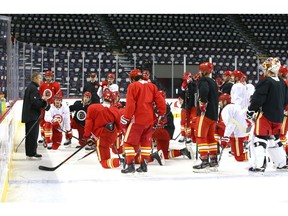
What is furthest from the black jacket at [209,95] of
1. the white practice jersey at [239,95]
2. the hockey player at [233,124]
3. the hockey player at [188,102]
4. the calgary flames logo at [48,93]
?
the calgary flames logo at [48,93]

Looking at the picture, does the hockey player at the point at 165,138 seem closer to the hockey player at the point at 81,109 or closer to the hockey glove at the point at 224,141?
the hockey glove at the point at 224,141

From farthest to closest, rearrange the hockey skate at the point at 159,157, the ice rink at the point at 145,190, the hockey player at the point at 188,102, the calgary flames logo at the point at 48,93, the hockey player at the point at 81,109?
the calgary flames logo at the point at 48,93
the hockey player at the point at 188,102
the hockey player at the point at 81,109
the hockey skate at the point at 159,157
the ice rink at the point at 145,190

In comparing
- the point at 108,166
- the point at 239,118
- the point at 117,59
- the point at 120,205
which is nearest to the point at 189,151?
the point at 239,118

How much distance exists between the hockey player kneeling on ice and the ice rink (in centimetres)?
133

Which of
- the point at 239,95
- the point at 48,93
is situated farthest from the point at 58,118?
the point at 239,95

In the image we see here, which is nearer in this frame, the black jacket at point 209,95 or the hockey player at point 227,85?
the black jacket at point 209,95

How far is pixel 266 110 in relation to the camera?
5.76 meters

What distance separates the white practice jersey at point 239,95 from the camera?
720 cm

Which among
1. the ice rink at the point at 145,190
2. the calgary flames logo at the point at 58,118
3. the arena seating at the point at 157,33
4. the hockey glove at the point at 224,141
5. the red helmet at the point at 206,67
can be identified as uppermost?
the arena seating at the point at 157,33

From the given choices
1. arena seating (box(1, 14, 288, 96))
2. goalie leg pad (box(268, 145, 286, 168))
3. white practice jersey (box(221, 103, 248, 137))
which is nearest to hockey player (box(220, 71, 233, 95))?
white practice jersey (box(221, 103, 248, 137))

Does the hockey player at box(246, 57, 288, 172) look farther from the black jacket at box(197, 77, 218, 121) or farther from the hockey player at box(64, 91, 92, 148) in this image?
the hockey player at box(64, 91, 92, 148)

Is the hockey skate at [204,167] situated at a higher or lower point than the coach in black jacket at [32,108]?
lower

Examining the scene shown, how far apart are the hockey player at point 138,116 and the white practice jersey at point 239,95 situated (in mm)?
1660

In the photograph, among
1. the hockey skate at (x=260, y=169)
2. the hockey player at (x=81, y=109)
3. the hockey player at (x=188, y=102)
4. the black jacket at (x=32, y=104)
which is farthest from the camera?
the hockey player at (x=188, y=102)
